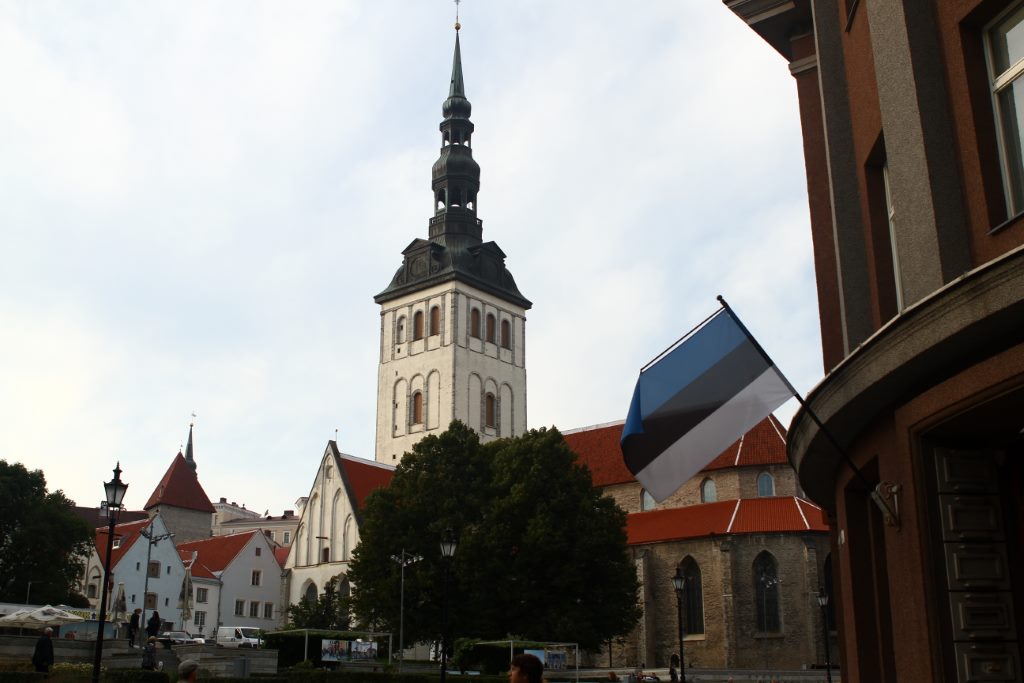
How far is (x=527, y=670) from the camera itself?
6.52 m

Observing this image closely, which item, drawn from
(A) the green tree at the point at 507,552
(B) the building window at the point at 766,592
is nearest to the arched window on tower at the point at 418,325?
(A) the green tree at the point at 507,552

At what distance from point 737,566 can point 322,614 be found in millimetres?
21021

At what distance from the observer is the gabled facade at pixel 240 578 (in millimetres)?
72562

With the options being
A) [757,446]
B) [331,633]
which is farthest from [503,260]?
[331,633]

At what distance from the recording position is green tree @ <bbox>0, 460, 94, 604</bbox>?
56.8m

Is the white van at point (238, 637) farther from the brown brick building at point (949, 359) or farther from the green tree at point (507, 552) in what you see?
the brown brick building at point (949, 359)

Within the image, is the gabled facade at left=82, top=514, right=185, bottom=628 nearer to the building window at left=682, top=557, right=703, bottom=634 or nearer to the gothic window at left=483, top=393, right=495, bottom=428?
the gothic window at left=483, top=393, right=495, bottom=428

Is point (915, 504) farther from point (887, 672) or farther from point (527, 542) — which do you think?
point (527, 542)

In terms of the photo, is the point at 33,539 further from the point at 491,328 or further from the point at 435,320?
the point at 491,328

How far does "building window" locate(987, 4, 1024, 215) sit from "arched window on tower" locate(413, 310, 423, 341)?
217ft

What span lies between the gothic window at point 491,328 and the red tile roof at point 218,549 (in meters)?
21.8

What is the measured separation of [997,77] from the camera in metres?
8.12

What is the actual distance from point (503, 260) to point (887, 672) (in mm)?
67854

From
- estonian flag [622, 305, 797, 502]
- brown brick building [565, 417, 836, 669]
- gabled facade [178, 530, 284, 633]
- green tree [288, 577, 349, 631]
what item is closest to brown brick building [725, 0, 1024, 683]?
estonian flag [622, 305, 797, 502]
